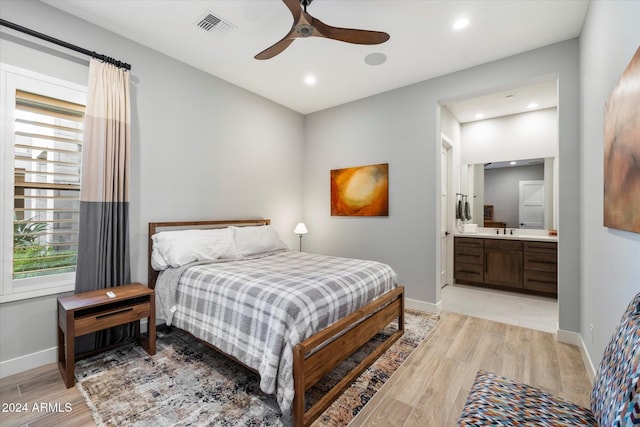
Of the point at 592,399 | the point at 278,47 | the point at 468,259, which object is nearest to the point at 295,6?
the point at 278,47

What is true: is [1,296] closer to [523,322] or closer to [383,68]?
[383,68]

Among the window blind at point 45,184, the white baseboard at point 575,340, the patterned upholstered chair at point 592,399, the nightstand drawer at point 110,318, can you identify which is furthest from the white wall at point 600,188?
the window blind at point 45,184

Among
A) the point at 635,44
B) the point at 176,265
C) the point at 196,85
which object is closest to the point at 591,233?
the point at 635,44

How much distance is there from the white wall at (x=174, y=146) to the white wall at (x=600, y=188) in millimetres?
3587

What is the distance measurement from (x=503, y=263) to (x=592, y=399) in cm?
384

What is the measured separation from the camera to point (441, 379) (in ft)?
7.16

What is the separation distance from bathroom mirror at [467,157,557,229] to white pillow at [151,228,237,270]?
4.47 metres

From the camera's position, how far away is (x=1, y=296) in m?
2.14

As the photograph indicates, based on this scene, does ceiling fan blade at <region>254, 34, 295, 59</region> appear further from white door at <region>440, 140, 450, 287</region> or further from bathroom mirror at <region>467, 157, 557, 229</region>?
bathroom mirror at <region>467, 157, 557, 229</region>

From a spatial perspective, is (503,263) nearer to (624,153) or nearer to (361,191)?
(361,191)

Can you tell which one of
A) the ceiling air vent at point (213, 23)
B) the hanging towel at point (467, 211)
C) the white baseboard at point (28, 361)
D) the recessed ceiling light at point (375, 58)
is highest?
the recessed ceiling light at point (375, 58)

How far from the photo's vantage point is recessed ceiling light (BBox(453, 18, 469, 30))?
8.16 ft

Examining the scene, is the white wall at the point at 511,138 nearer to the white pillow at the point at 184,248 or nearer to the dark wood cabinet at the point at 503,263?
the dark wood cabinet at the point at 503,263

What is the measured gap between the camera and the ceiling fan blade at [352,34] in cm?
205
